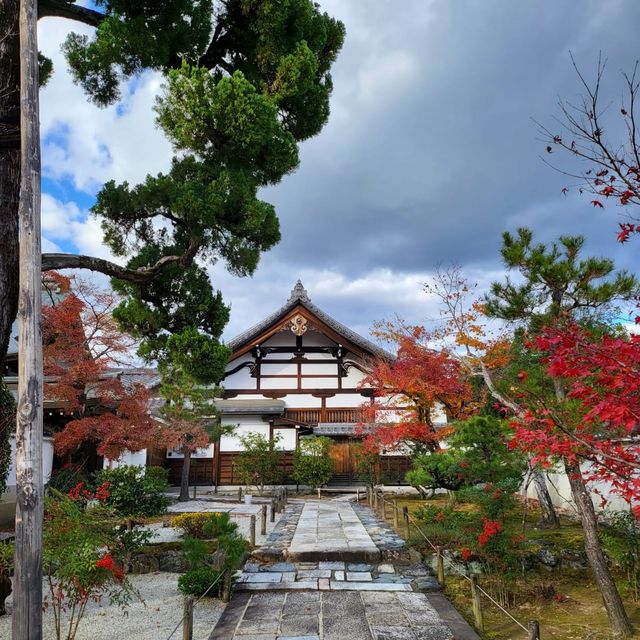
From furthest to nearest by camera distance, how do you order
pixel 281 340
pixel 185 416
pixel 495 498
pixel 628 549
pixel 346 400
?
pixel 281 340, pixel 346 400, pixel 185 416, pixel 628 549, pixel 495 498

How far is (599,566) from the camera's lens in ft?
20.0

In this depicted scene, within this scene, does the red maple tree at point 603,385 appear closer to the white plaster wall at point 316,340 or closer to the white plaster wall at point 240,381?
the white plaster wall at point 316,340

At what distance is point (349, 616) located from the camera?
595 centimetres

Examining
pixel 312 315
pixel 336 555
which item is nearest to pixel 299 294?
pixel 312 315

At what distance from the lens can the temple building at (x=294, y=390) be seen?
20484mm

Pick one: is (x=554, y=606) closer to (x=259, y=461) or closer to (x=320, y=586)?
(x=320, y=586)

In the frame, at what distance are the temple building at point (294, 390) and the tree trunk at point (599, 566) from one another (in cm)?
1382

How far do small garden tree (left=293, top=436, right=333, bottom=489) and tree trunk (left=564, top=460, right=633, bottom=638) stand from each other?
42.9 feet

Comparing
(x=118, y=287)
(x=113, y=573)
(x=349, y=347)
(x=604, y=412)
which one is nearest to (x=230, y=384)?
(x=349, y=347)

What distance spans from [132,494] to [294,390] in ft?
38.1

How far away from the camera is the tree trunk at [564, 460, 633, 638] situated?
229 inches

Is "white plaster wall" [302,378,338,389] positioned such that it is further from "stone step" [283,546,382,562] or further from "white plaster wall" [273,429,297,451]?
"stone step" [283,546,382,562]

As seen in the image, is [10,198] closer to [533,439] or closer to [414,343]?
[533,439]

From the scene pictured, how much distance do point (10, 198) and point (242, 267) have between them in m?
2.82
